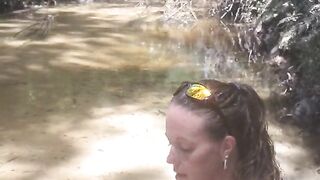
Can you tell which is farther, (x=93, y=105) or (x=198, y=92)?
(x=93, y=105)

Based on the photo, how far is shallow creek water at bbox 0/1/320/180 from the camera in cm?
374

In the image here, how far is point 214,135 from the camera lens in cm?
113

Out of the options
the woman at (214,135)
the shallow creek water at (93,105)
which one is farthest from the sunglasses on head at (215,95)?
the shallow creek water at (93,105)

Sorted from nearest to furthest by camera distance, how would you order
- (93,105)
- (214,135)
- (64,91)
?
(214,135)
(93,105)
(64,91)

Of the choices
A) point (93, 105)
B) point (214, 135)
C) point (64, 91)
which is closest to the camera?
point (214, 135)

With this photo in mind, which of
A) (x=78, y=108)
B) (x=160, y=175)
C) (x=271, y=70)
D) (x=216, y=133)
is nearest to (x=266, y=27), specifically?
(x=271, y=70)

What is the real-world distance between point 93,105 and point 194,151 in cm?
375

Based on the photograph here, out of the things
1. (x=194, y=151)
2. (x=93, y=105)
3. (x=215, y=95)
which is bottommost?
(x=93, y=105)

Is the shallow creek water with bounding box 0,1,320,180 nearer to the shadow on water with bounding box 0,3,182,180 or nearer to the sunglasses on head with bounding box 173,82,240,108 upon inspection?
the shadow on water with bounding box 0,3,182,180

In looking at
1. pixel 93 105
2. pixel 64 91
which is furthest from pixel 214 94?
pixel 64 91

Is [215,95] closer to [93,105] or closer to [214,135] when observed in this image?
[214,135]

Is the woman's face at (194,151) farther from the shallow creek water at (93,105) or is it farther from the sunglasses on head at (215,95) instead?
the shallow creek water at (93,105)

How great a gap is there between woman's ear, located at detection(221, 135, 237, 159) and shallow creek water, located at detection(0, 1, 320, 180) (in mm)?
2505

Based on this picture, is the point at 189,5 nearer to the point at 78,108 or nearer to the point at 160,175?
the point at 78,108
